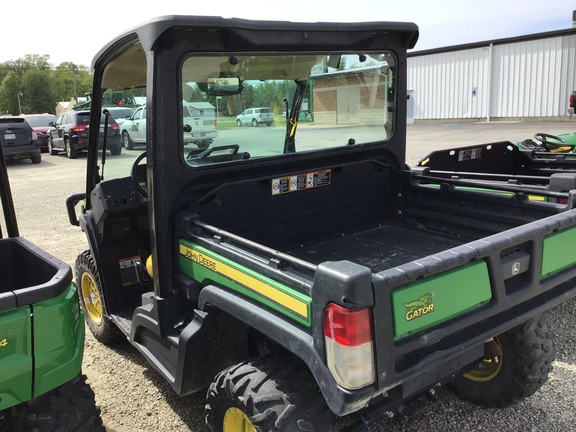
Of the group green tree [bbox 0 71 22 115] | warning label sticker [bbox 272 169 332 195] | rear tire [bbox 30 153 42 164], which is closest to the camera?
warning label sticker [bbox 272 169 332 195]

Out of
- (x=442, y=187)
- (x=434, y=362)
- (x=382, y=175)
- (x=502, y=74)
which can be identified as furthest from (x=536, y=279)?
(x=502, y=74)

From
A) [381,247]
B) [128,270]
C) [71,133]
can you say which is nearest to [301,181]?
[381,247]

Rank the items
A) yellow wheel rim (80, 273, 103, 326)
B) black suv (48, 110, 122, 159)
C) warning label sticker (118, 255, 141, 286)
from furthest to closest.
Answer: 1. black suv (48, 110, 122, 159)
2. yellow wheel rim (80, 273, 103, 326)
3. warning label sticker (118, 255, 141, 286)

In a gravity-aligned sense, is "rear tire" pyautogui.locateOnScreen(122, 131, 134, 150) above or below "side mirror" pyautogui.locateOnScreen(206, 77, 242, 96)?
below

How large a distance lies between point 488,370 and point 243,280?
1.71 metres

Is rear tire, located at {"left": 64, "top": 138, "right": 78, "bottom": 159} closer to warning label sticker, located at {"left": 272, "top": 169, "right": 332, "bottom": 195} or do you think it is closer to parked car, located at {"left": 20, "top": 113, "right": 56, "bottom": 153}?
parked car, located at {"left": 20, "top": 113, "right": 56, "bottom": 153}

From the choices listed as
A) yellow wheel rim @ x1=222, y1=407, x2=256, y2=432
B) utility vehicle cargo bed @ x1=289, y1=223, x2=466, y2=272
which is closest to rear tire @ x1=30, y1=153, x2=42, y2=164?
utility vehicle cargo bed @ x1=289, y1=223, x2=466, y2=272

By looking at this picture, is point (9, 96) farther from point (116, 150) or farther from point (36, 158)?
point (116, 150)

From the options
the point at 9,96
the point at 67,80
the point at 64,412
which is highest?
the point at 67,80

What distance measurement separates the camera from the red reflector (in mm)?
1760

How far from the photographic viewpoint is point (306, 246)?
3.48 m

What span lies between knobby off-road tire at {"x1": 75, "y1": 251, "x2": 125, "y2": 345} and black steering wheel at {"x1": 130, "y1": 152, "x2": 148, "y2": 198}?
2.33 feet

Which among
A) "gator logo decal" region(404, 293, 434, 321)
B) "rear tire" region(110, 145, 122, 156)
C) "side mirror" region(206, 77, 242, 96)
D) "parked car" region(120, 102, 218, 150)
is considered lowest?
"gator logo decal" region(404, 293, 434, 321)

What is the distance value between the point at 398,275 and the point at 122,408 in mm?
2207
